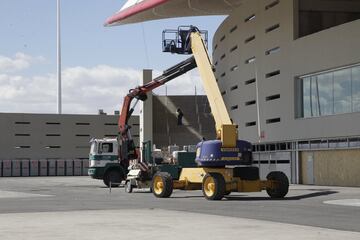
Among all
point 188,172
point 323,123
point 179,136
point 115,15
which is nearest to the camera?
point 188,172

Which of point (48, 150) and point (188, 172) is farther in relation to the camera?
point (48, 150)

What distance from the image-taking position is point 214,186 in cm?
2569

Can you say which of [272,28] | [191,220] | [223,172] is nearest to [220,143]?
[223,172]

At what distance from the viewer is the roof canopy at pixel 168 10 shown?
5022cm

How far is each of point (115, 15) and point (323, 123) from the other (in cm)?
2339

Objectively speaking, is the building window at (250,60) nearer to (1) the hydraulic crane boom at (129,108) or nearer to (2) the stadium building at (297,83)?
(2) the stadium building at (297,83)

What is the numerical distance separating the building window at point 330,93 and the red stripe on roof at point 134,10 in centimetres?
1213

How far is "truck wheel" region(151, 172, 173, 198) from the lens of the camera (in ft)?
92.0

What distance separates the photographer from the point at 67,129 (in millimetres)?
82375

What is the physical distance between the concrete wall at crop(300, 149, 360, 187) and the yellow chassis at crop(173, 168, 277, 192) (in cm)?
1052

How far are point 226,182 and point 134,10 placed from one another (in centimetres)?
2667

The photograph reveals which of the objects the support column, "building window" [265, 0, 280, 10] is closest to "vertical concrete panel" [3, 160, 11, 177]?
the support column

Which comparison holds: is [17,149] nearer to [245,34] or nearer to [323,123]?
[245,34]

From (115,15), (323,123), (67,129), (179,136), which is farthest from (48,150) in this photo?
(323,123)
